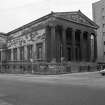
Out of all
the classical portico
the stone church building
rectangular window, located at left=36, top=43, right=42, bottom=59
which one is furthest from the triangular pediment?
rectangular window, located at left=36, top=43, right=42, bottom=59

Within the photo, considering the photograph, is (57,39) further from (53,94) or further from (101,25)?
(53,94)

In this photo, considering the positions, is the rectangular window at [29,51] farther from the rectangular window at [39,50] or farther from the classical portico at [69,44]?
the classical portico at [69,44]

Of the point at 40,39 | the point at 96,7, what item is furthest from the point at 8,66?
the point at 96,7

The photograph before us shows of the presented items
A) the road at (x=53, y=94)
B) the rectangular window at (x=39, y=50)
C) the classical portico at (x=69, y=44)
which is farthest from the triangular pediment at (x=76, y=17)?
the road at (x=53, y=94)

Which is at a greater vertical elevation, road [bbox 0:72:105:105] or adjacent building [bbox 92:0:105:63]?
adjacent building [bbox 92:0:105:63]

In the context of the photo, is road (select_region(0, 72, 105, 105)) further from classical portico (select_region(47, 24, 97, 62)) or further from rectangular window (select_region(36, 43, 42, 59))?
rectangular window (select_region(36, 43, 42, 59))

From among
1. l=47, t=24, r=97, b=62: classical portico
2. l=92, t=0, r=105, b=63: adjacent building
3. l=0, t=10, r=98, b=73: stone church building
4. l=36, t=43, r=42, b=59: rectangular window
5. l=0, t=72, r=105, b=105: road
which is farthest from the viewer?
l=92, t=0, r=105, b=63: adjacent building

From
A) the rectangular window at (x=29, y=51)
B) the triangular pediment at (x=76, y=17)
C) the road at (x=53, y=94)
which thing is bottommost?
the road at (x=53, y=94)

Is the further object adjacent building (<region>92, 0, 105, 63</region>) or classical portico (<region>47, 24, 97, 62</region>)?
adjacent building (<region>92, 0, 105, 63</region>)

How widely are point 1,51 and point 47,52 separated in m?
32.0

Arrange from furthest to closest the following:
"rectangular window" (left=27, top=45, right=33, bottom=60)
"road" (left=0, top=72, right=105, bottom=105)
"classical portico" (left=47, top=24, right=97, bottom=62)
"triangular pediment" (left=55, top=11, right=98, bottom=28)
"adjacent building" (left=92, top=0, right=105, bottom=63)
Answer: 1. "adjacent building" (left=92, top=0, right=105, bottom=63)
2. "rectangular window" (left=27, top=45, right=33, bottom=60)
3. "triangular pediment" (left=55, top=11, right=98, bottom=28)
4. "classical portico" (left=47, top=24, right=97, bottom=62)
5. "road" (left=0, top=72, right=105, bottom=105)

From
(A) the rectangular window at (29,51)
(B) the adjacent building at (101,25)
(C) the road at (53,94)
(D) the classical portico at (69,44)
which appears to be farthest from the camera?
(B) the adjacent building at (101,25)

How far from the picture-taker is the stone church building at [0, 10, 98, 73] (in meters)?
44.9

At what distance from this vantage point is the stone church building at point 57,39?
1768 inches
